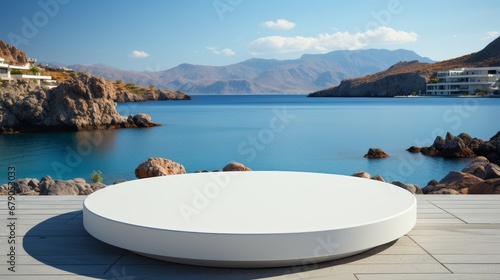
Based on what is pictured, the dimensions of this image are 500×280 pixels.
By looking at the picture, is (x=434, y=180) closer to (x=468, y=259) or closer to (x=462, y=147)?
(x=468, y=259)

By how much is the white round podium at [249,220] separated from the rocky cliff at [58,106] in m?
33.2

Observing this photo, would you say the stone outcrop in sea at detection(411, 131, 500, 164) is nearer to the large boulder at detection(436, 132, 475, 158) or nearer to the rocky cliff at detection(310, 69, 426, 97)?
the large boulder at detection(436, 132, 475, 158)

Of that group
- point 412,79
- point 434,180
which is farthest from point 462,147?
point 412,79

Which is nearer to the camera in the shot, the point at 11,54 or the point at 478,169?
the point at 478,169

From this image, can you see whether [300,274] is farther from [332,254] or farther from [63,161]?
[63,161]

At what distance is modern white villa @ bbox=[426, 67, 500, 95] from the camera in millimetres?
91562

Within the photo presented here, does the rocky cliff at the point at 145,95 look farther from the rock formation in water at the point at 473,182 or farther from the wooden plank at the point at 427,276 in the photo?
the wooden plank at the point at 427,276

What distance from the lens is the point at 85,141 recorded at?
31.8m

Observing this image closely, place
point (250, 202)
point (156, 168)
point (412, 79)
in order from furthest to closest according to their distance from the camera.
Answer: point (412, 79) → point (156, 168) → point (250, 202)

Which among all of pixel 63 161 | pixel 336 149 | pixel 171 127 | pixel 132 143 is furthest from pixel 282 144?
pixel 171 127

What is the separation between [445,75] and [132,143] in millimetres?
86455

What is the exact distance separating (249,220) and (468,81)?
10162cm

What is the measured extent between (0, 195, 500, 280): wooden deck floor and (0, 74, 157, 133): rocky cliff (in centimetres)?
3302

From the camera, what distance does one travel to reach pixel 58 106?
36.1 meters
